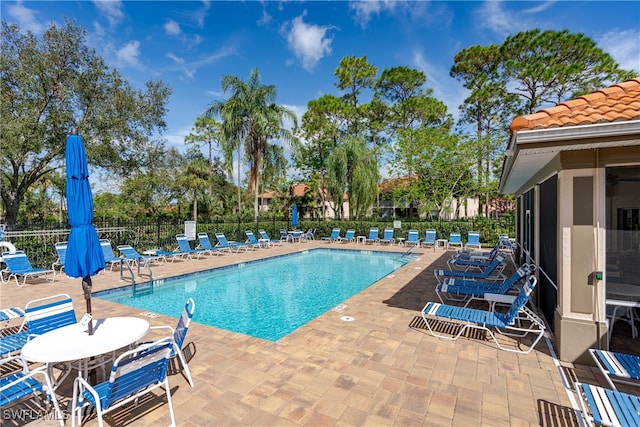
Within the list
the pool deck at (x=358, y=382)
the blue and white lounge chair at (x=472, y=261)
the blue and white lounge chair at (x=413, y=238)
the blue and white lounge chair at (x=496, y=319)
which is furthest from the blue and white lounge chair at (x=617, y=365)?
the blue and white lounge chair at (x=413, y=238)

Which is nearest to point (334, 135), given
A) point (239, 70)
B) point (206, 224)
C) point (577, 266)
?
point (239, 70)

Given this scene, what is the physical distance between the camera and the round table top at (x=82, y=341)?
2.90 meters

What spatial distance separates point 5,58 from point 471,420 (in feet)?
59.4

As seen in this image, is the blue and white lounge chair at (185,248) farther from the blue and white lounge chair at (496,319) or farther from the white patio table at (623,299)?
the white patio table at (623,299)

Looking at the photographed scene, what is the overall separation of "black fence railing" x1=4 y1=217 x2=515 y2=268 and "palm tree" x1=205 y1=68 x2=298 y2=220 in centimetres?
262

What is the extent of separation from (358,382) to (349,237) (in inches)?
663

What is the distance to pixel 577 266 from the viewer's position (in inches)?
157

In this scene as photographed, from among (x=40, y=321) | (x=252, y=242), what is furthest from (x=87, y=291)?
(x=252, y=242)

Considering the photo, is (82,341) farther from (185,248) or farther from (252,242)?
(252,242)

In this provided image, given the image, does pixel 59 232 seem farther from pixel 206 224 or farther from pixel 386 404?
pixel 386 404

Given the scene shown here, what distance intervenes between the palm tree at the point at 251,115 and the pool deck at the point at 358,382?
51.7ft

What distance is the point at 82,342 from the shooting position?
10.6ft

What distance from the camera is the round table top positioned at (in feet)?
9.53

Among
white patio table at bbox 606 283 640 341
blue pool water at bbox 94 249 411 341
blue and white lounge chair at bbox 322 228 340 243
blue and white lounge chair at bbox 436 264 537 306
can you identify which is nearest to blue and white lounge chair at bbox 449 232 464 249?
blue pool water at bbox 94 249 411 341
